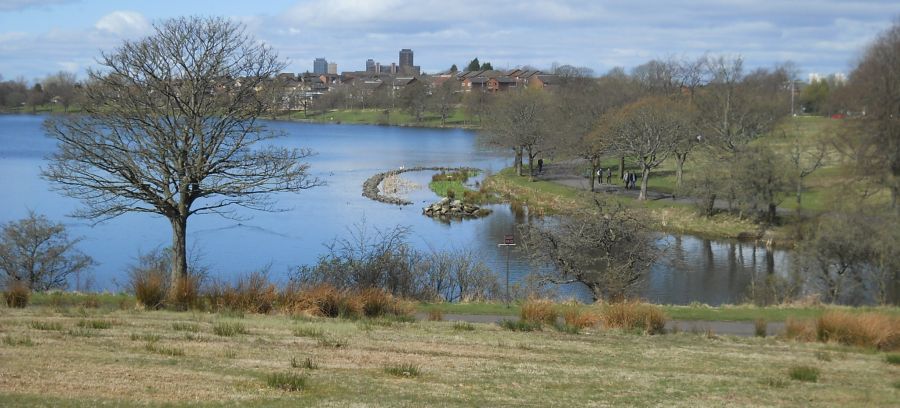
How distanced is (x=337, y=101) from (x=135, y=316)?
160147mm

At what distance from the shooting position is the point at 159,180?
911 inches

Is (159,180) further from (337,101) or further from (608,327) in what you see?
(337,101)

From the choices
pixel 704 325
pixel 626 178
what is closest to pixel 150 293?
pixel 704 325

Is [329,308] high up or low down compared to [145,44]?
down

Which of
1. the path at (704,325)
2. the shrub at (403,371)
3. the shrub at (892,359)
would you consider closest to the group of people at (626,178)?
the path at (704,325)

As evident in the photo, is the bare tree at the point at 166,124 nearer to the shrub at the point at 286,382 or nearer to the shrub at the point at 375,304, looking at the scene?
the shrub at the point at 375,304

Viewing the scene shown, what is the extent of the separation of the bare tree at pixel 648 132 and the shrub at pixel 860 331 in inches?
1467

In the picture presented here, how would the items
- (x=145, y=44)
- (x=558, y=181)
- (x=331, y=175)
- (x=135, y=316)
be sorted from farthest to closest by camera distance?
(x=331, y=175)
(x=558, y=181)
(x=145, y=44)
(x=135, y=316)

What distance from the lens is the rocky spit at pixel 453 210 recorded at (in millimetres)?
54938

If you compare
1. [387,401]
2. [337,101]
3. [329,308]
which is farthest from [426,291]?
[337,101]

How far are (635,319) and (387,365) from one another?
7.41m

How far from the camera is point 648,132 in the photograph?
56.3 metres

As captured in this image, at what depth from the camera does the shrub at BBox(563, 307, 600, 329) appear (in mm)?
18234

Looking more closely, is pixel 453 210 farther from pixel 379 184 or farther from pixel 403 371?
pixel 403 371
